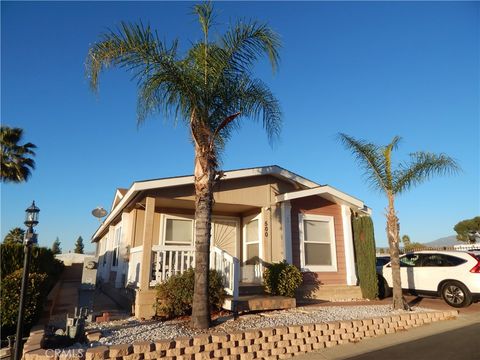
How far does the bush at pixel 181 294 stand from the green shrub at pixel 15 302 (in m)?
2.66

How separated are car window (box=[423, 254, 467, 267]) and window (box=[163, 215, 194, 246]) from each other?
740cm

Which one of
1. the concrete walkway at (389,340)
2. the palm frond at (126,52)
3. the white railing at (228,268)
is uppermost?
the palm frond at (126,52)

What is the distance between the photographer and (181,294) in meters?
7.63

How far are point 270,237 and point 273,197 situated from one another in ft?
4.28

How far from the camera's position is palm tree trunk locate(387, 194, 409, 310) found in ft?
29.8

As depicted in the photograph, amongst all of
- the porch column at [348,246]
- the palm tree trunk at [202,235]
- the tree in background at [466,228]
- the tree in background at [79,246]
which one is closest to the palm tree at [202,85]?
Result: the palm tree trunk at [202,235]

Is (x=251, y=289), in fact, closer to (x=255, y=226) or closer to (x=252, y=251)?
(x=252, y=251)

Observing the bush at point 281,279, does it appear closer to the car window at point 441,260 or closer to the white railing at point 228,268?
the white railing at point 228,268

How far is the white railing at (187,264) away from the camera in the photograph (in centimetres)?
825

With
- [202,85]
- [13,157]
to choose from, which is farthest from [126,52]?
[13,157]

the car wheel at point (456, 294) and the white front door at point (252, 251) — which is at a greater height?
the white front door at point (252, 251)

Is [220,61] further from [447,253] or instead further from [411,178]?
[447,253]

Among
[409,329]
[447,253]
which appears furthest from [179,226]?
[447,253]

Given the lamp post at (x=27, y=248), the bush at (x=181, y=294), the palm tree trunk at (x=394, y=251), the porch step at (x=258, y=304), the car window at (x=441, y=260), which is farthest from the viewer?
the car window at (x=441, y=260)
